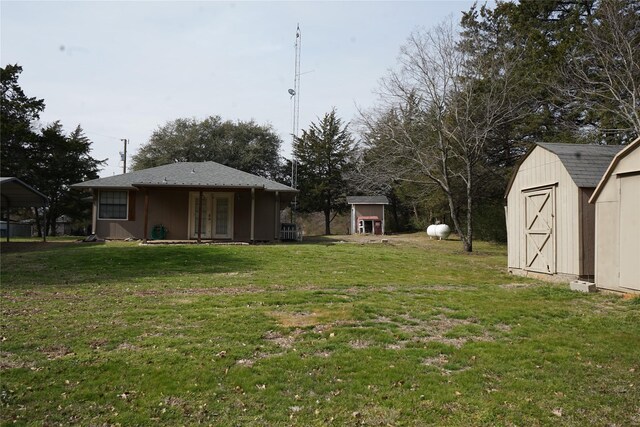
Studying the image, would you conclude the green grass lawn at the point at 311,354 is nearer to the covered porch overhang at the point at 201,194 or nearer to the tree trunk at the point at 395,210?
the covered porch overhang at the point at 201,194

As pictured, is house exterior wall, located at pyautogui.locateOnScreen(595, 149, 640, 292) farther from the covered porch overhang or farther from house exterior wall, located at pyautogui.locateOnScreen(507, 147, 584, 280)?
the covered porch overhang

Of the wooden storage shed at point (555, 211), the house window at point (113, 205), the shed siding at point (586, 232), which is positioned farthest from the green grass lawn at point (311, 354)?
the house window at point (113, 205)

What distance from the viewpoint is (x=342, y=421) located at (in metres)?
3.45

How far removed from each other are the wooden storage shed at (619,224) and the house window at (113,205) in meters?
17.5

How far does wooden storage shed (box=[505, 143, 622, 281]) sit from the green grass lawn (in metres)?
1.44

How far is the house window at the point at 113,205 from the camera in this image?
65.6 feet

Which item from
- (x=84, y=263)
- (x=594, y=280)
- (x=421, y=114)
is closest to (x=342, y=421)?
(x=594, y=280)

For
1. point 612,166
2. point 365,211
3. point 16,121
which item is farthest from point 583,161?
point 16,121

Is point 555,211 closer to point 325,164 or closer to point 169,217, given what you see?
point 169,217

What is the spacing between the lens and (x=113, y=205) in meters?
20.0

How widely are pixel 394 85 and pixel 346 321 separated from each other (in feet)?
52.2

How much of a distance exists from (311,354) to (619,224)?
6.88 meters

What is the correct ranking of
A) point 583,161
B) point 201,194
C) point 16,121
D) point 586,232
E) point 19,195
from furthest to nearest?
point 16,121, point 19,195, point 201,194, point 583,161, point 586,232

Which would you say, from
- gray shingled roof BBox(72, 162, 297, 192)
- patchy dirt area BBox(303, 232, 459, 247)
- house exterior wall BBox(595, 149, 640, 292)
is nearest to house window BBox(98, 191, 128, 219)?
gray shingled roof BBox(72, 162, 297, 192)
